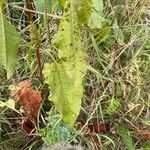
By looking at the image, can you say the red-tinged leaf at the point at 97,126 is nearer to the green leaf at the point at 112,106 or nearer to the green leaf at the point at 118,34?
the green leaf at the point at 112,106

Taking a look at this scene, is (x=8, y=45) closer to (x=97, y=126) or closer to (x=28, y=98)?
(x=28, y=98)

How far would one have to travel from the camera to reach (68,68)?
1028 mm

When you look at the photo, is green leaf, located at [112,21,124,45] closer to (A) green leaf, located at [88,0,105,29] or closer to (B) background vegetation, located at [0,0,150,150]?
(B) background vegetation, located at [0,0,150,150]

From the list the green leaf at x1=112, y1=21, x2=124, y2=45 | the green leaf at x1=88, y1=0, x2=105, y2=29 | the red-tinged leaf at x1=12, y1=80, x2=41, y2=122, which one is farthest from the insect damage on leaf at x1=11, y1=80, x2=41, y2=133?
the green leaf at x1=112, y1=21, x2=124, y2=45

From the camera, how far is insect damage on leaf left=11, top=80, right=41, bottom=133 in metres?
1.53

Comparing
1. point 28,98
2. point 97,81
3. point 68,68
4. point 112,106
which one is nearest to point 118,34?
point 97,81

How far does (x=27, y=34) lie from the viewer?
1797mm

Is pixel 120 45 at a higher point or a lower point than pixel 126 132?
higher

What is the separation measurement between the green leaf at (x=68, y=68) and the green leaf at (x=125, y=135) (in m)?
0.43

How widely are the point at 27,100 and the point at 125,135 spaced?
0.37 m

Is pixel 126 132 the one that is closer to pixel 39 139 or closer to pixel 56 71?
pixel 39 139

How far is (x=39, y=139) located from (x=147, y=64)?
1.73 feet

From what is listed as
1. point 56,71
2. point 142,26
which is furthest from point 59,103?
point 142,26

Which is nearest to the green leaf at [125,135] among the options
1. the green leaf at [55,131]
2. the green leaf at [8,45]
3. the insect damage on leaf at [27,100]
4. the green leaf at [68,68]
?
the green leaf at [55,131]
